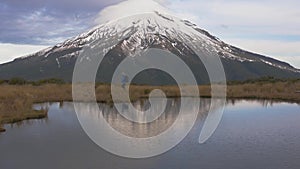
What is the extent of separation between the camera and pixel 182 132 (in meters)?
20.2

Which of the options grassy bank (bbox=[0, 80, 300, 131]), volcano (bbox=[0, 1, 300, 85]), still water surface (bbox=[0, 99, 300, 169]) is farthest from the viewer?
volcano (bbox=[0, 1, 300, 85])

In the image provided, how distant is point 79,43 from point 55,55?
1575 centimetres

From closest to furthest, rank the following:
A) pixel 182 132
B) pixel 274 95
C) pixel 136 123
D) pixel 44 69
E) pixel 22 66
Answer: pixel 182 132 → pixel 136 123 → pixel 274 95 → pixel 44 69 → pixel 22 66

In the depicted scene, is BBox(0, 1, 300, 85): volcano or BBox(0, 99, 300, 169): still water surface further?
BBox(0, 1, 300, 85): volcano

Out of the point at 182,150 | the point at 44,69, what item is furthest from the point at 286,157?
the point at 44,69

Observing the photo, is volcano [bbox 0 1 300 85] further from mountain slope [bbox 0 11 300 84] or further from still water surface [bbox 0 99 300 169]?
still water surface [bbox 0 99 300 169]

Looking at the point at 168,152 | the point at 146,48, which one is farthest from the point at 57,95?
the point at 146,48

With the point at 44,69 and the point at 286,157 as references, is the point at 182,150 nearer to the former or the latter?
the point at 286,157

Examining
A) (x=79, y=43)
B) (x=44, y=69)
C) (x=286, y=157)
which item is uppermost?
(x=79, y=43)

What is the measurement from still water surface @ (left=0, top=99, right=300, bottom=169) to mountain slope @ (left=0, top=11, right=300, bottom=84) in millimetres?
107570

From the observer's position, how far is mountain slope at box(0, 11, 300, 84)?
14362 cm

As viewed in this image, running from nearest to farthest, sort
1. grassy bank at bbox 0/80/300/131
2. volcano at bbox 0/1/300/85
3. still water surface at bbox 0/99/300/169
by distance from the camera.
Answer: still water surface at bbox 0/99/300/169
grassy bank at bbox 0/80/300/131
volcano at bbox 0/1/300/85

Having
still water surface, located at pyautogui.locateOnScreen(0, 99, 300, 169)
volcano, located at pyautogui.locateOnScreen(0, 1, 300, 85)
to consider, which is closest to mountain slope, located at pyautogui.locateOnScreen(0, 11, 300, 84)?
volcano, located at pyautogui.locateOnScreen(0, 1, 300, 85)

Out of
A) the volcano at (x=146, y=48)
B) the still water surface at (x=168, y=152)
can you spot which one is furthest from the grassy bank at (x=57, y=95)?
the volcano at (x=146, y=48)
